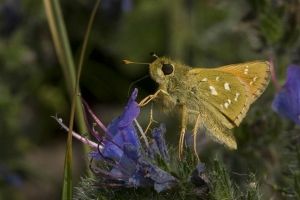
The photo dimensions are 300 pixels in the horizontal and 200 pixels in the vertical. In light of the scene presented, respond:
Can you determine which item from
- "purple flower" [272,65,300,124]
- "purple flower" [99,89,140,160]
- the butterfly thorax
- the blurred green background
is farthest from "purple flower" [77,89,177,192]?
Result: the blurred green background

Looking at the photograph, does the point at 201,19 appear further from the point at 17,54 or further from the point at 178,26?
the point at 17,54

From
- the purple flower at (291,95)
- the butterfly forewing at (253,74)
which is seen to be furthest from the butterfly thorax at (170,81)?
the purple flower at (291,95)

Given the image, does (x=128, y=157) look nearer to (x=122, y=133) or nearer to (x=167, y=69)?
(x=122, y=133)

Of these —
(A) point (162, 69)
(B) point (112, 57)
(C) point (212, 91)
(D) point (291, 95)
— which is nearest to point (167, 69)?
(A) point (162, 69)

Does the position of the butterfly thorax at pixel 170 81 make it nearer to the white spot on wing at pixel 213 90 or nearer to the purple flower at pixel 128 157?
the white spot on wing at pixel 213 90

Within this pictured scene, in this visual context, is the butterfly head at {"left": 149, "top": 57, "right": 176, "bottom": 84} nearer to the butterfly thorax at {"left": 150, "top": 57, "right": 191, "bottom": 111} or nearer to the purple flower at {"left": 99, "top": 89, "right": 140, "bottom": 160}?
the butterfly thorax at {"left": 150, "top": 57, "right": 191, "bottom": 111}

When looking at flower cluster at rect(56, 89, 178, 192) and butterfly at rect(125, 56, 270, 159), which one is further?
butterfly at rect(125, 56, 270, 159)

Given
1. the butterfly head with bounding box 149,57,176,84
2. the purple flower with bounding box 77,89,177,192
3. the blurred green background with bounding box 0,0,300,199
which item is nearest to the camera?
the purple flower with bounding box 77,89,177,192

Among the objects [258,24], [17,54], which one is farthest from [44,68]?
[258,24]
